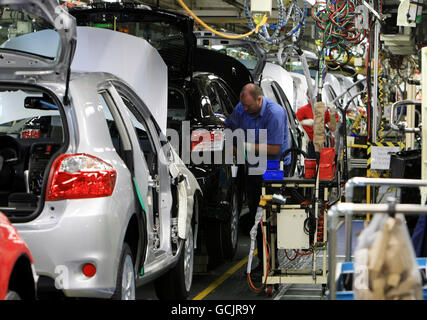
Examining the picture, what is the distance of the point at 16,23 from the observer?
16.0 m

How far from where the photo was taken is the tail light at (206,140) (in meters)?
8.70

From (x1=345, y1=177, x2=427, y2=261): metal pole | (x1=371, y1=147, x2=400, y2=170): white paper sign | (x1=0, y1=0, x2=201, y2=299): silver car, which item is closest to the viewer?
(x1=345, y1=177, x2=427, y2=261): metal pole

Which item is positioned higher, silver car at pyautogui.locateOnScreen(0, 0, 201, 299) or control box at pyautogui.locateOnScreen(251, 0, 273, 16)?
control box at pyautogui.locateOnScreen(251, 0, 273, 16)

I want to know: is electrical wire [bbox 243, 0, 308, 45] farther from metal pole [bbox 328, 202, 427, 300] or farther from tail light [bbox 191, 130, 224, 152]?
metal pole [bbox 328, 202, 427, 300]

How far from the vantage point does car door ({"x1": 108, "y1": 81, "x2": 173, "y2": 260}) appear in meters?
6.32

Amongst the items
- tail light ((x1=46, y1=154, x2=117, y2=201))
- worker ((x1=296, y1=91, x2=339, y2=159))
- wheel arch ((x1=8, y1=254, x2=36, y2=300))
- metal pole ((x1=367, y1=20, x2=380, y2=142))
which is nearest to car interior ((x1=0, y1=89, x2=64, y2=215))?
tail light ((x1=46, y1=154, x2=117, y2=201))

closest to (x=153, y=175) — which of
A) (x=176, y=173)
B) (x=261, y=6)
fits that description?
(x=176, y=173)

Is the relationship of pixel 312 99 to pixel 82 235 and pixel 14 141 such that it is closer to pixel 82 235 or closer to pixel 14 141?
pixel 14 141

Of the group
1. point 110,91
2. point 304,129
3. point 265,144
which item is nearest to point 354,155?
point 304,129

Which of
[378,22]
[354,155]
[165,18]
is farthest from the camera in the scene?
[354,155]

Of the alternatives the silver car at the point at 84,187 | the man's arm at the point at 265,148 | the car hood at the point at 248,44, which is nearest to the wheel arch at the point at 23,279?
the silver car at the point at 84,187

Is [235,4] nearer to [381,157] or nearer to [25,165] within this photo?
[381,157]

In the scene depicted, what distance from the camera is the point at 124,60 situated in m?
8.02
